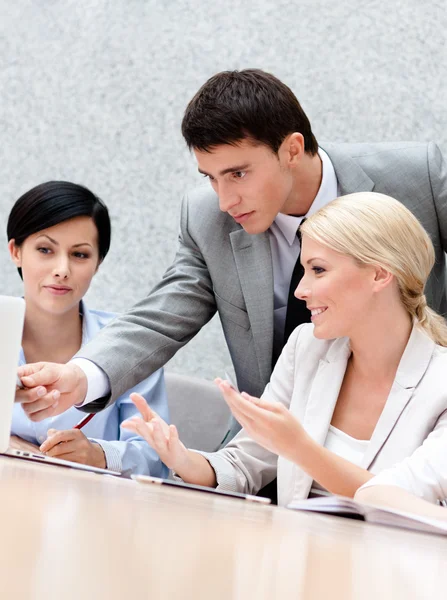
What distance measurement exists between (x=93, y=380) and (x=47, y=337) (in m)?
0.40

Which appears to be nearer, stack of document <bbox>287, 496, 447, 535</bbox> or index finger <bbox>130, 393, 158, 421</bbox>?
stack of document <bbox>287, 496, 447, 535</bbox>

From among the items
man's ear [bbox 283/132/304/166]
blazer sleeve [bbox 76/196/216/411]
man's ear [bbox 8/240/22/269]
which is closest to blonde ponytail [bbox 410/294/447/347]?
man's ear [bbox 283/132/304/166]

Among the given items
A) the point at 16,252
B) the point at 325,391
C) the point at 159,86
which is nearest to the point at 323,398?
the point at 325,391

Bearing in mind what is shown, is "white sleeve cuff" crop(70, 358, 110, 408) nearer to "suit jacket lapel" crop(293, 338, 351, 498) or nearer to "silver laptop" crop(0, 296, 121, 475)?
"suit jacket lapel" crop(293, 338, 351, 498)

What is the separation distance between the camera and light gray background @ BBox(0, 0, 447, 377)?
2.65 m

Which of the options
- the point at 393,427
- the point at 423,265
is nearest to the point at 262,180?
the point at 423,265

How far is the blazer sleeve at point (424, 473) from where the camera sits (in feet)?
3.96

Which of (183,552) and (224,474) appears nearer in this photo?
(183,552)

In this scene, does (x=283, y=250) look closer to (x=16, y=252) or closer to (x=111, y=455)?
(x=111, y=455)

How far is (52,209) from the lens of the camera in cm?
197

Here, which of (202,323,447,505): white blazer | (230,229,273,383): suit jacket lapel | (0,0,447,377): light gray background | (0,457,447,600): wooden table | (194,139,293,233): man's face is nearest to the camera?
(0,457,447,600): wooden table

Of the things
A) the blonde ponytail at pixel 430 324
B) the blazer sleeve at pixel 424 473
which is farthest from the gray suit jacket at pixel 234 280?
the blazer sleeve at pixel 424 473

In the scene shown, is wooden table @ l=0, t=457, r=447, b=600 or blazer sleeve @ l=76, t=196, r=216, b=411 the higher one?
blazer sleeve @ l=76, t=196, r=216, b=411

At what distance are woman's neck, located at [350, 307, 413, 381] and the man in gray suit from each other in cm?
25
